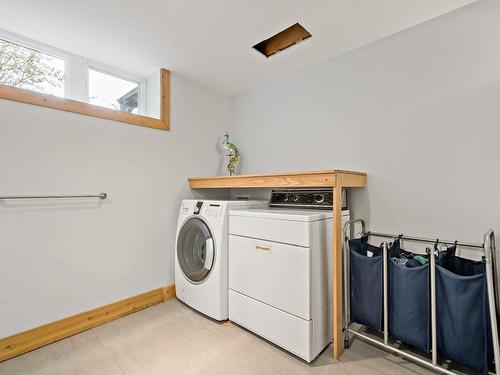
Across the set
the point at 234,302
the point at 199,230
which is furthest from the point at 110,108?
the point at 234,302

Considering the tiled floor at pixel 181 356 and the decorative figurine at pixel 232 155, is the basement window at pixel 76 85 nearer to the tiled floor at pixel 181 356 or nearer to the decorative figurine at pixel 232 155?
the decorative figurine at pixel 232 155

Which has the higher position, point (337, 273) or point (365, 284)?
point (337, 273)

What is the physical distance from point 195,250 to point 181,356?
852 mm

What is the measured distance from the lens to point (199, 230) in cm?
218

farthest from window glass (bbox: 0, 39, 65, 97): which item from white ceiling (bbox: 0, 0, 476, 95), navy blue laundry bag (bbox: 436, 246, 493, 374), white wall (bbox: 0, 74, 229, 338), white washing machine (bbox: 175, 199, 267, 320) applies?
navy blue laundry bag (bbox: 436, 246, 493, 374)

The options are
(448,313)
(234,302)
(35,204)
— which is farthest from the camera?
(234,302)

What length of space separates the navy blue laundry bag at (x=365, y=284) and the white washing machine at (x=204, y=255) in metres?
0.91

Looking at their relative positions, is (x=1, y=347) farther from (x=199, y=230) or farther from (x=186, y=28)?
(x=186, y=28)

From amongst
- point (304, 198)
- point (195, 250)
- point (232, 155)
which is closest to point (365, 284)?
point (304, 198)

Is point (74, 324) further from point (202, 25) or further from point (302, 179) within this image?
point (202, 25)

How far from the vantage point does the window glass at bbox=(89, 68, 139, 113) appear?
214 cm

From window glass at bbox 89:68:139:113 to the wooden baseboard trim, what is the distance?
1689 millimetres

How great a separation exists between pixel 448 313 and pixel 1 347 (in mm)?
2652

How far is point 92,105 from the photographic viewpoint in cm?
194
